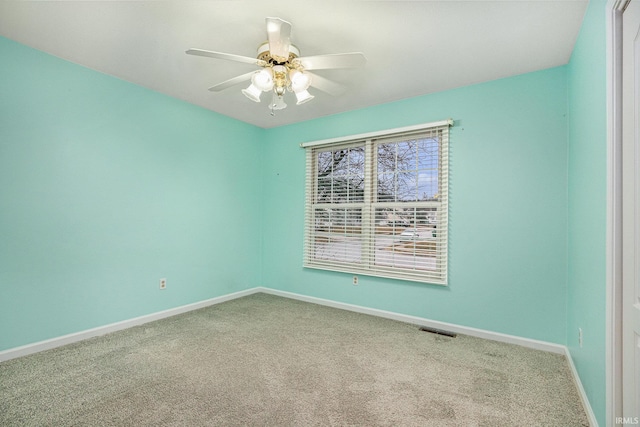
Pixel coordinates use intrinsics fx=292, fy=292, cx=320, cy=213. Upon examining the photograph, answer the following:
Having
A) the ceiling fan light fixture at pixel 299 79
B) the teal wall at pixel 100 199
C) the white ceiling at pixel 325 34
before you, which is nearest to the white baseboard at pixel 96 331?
the teal wall at pixel 100 199

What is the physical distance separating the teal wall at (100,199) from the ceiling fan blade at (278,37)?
1966 millimetres

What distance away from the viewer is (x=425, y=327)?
3.06 m

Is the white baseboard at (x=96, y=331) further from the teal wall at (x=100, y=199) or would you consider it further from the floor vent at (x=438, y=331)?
the floor vent at (x=438, y=331)

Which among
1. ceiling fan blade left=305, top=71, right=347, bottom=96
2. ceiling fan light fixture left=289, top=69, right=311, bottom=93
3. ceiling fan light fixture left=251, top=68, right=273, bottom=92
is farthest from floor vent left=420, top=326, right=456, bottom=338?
ceiling fan light fixture left=251, top=68, right=273, bottom=92

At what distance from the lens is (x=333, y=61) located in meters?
1.94

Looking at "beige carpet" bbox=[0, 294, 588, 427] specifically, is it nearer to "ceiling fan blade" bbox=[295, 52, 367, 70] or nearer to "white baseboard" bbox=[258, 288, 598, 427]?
"white baseboard" bbox=[258, 288, 598, 427]

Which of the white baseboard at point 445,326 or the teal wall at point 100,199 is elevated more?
the teal wall at point 100,199

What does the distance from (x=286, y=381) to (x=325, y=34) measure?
250 cm

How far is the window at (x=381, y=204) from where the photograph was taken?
3139mm

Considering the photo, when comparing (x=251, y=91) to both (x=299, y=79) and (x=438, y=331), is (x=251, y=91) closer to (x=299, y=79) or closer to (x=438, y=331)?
(x=299, y=79)

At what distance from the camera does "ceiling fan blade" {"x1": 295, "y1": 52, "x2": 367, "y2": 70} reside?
186cm

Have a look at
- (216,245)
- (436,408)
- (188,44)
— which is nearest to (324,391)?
(436,408)

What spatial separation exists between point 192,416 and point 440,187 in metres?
2.87

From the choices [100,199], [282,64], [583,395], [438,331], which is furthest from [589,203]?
[100,199]
